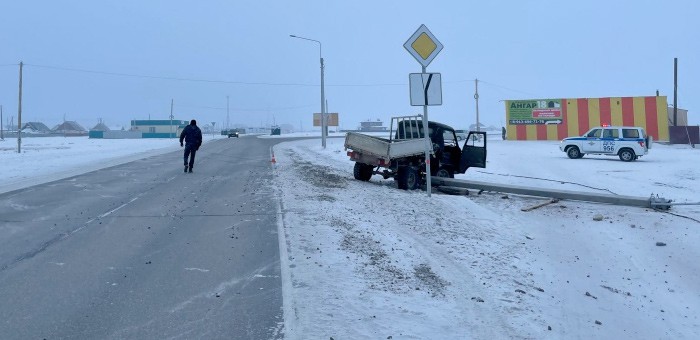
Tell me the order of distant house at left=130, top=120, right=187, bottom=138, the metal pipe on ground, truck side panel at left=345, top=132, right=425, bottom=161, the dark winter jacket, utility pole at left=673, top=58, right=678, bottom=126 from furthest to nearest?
distant house at left=130, top=120, right=187, bottom=138 → utility pole at left=673, top=58, right=678, bottom=126 → the dark winter jacket → truck side panel at left=345, top=132, right=425, bottom=161 → the metal pipe on ground

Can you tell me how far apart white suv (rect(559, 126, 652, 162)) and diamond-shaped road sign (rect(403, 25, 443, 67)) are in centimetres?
1998

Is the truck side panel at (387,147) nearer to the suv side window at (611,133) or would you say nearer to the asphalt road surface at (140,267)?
the asphalt road surface at (140,267)

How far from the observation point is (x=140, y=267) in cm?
672

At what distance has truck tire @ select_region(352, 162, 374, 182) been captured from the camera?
1709 centimetres

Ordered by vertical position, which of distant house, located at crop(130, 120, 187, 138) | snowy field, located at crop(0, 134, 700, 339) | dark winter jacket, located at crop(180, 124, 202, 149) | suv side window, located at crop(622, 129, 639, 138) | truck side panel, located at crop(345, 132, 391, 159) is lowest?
snowy field, located at crop(0, 134, 700, 339)

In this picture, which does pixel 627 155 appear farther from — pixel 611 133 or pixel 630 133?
pixel 611 133

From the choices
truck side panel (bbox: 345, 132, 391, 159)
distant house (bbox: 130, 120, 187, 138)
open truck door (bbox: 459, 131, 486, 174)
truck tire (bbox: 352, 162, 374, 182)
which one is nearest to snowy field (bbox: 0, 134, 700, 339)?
truck side panel (bbox: 345, 132, 391, 159)

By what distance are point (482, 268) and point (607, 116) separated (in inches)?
1752

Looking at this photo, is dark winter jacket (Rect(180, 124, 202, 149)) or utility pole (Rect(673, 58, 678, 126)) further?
utility pole (Rect(673, 58, 678, 126))

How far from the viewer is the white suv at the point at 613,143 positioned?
28.0 meters

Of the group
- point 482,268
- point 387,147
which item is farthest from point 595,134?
point 482,268

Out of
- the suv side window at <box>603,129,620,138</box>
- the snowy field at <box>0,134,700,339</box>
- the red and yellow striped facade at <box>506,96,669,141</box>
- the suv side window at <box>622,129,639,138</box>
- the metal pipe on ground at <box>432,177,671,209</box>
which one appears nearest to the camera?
the snowy field at <box>0,134,700,339</box>

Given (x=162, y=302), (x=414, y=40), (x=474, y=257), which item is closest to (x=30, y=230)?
(x=162, y=302)

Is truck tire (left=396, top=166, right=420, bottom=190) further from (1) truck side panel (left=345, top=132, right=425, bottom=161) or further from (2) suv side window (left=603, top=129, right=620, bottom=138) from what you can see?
(2) suv side window (left=603, top=129, right=620, bottom=138)
